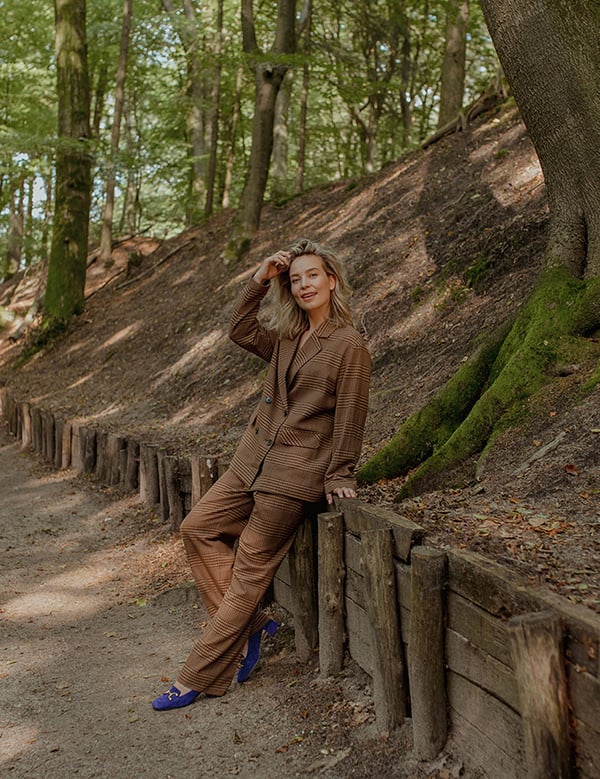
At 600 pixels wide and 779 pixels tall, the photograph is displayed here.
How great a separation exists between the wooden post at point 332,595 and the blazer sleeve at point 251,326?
113cm

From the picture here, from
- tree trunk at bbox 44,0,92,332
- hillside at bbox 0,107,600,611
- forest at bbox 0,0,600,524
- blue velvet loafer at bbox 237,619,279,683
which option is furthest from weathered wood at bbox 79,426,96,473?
tree trunk at bbox 44,0,92,332

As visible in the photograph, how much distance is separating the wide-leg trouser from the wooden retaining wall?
0.87ft

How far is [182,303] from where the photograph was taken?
57.9 ft

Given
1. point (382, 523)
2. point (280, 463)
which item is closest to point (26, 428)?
point (280, 463)

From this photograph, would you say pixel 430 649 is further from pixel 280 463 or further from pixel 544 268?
pixel 544 268

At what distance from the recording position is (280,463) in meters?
4.59

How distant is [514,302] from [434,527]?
419cm

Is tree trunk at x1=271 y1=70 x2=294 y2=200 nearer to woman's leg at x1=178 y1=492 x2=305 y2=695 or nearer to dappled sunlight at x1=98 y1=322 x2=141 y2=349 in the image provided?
dappled sunlight at x1=98 y1=322 x2=141 y2=349

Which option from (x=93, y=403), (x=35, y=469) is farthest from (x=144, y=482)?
(x=93, y=403)

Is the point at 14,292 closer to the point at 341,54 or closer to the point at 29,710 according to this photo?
the point at 341,54

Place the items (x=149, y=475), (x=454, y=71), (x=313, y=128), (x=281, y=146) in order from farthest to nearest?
(x=313, y=128) → (x=281, y=146) → (x=454, y=71) → (x=149, y=475)

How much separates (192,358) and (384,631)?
1054cm

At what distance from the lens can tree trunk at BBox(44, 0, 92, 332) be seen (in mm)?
20094

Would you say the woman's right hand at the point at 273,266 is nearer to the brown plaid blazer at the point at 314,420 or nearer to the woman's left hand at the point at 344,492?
the brown plaid blazer at the point at 314,420
